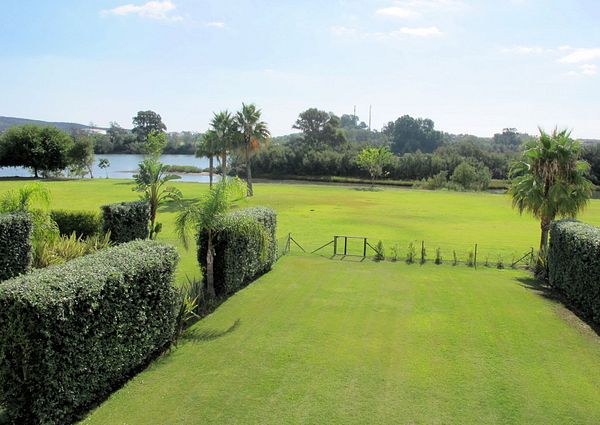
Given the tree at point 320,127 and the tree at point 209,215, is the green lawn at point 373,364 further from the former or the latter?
the tree at point 320,127

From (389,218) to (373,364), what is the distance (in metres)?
28.5

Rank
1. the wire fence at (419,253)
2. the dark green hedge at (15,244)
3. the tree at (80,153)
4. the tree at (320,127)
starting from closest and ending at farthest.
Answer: the dark green hedge at (15,244) → the wire fence at (419,253) → the tree at (80,153) → the tree at (320,127)

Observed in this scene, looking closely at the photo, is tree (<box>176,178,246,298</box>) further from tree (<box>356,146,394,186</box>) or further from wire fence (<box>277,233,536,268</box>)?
tree (<box>356,146,394,186</box>)

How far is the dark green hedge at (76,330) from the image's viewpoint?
7.52m

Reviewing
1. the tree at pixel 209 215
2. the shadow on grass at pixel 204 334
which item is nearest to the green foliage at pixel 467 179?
the tree at pixel 209 215

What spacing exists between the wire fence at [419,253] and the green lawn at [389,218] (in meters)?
0.17

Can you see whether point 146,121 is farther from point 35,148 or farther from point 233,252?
point 233,252

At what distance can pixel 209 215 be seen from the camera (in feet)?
49.5

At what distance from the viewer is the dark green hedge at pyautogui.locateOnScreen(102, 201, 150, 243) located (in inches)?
789

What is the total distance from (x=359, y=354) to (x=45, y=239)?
13562mm

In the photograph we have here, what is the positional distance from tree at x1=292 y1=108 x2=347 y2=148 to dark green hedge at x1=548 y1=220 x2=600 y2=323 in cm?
11240

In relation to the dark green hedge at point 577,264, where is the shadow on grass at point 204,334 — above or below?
below

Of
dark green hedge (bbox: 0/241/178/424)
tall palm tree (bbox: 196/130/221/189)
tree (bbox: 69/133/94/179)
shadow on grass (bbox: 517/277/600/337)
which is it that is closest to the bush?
dark green hedge (bbox: 0/241/178/424)

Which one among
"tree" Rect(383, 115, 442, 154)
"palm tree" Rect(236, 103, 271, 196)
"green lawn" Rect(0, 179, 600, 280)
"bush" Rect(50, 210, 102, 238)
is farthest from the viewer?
"tree" Rect(383, 115, 442, 154)
